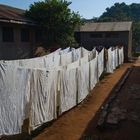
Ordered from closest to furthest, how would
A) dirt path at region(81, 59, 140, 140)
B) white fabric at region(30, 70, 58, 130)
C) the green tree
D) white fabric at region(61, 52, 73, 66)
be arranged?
1. white fabric at region(30, 70, 58, 130)
2. dirt path at region(81, 59, 140, 140)
3. white fabric at region(61, 52, 73, 66)
4. the green tree

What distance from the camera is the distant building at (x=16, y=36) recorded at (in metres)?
21.5

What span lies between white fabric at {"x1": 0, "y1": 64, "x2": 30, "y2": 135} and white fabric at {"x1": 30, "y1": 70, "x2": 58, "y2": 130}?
1.39 ft

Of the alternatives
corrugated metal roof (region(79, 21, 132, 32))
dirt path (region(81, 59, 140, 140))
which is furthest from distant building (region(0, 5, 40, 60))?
corrugated metal roof (region(79, 21, 132, 32))

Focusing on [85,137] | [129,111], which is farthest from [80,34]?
[85,137]

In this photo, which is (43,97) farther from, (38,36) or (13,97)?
(38,36)

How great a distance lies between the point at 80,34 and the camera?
4125cm

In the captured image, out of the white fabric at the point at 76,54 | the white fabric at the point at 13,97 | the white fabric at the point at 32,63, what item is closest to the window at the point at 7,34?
the white fabric at the point at 76,54

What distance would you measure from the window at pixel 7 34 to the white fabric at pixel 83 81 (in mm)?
8782

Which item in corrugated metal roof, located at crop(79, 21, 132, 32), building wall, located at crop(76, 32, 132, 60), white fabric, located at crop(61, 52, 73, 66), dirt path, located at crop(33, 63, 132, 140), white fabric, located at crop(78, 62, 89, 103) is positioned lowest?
dirt path, located at crop(33, 63, 132, 140)

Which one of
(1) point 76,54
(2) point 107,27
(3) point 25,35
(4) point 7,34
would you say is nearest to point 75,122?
(1) point 76,54

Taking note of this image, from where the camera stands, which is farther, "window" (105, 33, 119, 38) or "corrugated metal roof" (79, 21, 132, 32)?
"corrugated metal roof" (79, 21, 132, 32)

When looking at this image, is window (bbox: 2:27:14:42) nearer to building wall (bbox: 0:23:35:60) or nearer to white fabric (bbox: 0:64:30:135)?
building wall (bbox: 0:23:35:60)

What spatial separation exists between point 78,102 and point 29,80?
5.17 meters

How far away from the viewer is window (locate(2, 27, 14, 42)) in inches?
859
